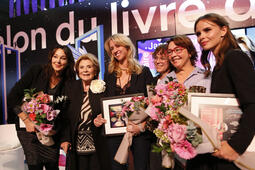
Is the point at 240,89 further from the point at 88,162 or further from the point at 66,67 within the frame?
the point at 66,67

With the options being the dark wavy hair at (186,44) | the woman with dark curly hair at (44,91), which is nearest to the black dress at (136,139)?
the dark wavy hair at (186,44)

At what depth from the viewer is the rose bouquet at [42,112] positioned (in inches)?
101

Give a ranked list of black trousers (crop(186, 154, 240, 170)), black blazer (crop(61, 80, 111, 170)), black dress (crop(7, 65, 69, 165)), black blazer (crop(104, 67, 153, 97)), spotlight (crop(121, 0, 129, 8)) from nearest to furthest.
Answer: black trousers (crop(186, 154, 240, 170)) < black blazer (crop(104, 67, 153, 97)) < black blazer (crop(61, 80, 111, 170)) < black dress (crop(7, 65, 69, 165)) < spotlight (crop(121, 0, 129, 8))

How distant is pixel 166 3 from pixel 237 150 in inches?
138

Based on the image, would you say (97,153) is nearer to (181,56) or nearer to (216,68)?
(181,56)

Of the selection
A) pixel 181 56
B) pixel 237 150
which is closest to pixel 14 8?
pixel 181 56

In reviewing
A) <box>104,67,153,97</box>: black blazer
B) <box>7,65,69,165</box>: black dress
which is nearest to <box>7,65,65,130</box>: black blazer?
<box>7,65,69,165</box>: black dress

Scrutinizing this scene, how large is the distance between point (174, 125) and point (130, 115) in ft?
3.24

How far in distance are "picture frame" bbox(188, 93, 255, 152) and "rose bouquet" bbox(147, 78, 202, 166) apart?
0.09 m

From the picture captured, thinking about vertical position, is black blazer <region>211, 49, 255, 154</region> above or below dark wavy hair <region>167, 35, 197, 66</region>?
below

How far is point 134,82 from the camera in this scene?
2.66 meters

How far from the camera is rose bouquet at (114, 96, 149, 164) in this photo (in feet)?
7.57

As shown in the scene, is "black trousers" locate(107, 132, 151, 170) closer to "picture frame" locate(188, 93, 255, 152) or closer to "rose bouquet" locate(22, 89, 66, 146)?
"rose bouquet" locate(22, 89, 66, 146)

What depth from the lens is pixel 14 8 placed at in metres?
5.50
